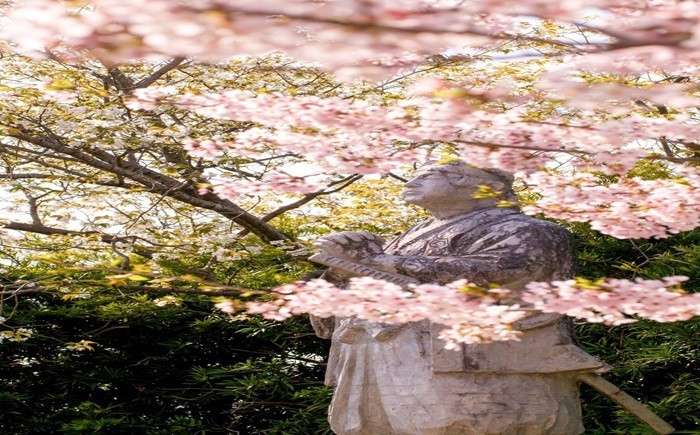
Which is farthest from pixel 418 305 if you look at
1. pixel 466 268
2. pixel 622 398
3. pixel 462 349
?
pixel 622 398

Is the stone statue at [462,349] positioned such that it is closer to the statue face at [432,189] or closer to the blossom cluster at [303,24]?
the statue face at [432,189]

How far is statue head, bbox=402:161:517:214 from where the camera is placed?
455 centimetres

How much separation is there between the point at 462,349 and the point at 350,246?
0.60 meters

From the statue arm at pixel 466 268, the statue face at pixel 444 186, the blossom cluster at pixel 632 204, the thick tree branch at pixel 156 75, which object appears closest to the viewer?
the blossom cluster at pixel 632 204

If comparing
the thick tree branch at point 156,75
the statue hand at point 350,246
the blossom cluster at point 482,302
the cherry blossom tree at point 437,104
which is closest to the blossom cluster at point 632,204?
the cherry blossom tree at point 437,104

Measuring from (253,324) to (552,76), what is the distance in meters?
5.11

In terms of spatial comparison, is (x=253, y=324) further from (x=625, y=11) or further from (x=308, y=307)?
(x=625, y=11)

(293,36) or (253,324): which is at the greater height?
(293,36)

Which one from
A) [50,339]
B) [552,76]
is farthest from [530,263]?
[50,339]

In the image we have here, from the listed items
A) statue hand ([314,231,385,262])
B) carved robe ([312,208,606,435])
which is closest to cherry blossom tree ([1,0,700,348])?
carved robe ([312,208,606,435])

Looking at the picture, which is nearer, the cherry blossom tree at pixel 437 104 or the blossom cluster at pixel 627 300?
the cherry blossom tree at pixel 437 104

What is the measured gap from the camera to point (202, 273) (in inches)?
269

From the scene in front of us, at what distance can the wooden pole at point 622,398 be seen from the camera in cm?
454

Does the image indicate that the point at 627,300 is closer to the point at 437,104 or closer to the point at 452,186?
the point at 437,104
